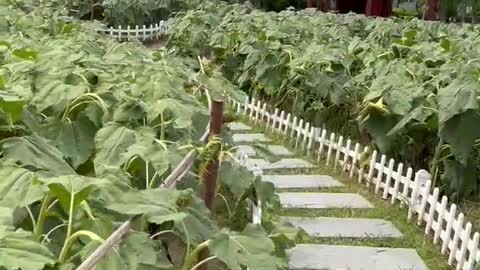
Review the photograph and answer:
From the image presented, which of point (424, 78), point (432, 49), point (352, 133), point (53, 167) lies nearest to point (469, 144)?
point (424, 78)

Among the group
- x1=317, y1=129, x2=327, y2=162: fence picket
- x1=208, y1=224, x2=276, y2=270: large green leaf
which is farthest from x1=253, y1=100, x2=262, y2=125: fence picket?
x1=208, y1=224, x2=276, y2=270: large green leaf

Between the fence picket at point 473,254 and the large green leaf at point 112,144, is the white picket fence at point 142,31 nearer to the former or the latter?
the fence picket at point 473,254

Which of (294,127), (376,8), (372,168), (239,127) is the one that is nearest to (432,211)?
(372,168)

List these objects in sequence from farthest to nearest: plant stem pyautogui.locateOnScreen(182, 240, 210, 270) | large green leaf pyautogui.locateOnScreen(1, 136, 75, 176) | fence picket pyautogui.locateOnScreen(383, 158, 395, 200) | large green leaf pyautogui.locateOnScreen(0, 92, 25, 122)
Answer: fence picket pyautogui.locateOnScreen(383, 158, 395, 200) → large green leaf pyautogui.locateOnScreen(0, 92, 25, 122) → large green leaf pyautogui.locateOnScreen(1, 136, 75, 176) → plant stem pyautogui.locateOnScreen(182, 240, 210, 270)

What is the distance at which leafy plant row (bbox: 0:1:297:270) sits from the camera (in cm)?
259

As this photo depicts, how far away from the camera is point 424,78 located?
25.9ft

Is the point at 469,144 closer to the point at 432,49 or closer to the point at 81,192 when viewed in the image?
the point at 432,49

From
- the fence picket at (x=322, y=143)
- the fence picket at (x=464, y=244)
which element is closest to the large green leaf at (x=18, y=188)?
the fence picket at (x=464, y=244)

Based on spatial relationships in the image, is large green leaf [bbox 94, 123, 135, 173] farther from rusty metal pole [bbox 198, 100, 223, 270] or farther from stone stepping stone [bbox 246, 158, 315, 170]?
stone stepping stone [bbox 246, 158, 315, 170]

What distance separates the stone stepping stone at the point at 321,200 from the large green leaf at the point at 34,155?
13.4ft

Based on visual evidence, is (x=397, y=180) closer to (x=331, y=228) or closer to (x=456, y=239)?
(x=331, y=228)

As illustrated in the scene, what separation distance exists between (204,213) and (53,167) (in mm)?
587

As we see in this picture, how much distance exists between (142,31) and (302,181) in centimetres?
1434

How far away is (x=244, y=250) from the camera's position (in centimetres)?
288
